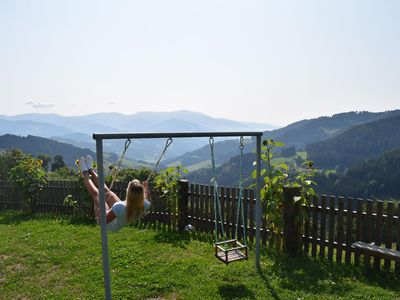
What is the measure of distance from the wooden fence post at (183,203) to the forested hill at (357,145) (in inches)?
6564

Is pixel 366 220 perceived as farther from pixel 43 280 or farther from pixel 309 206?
pixel 43 280

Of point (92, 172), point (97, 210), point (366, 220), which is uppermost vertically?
point (92, 172)

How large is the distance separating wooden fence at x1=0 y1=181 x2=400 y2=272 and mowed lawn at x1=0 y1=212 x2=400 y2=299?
0.45 m

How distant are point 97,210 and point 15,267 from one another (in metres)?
3.16

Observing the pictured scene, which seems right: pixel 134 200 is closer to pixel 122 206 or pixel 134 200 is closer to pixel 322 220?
pixel 122 206

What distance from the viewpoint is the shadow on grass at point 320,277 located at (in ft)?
17.8

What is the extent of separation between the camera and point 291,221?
686 centimetres

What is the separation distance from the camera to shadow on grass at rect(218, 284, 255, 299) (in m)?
5.27

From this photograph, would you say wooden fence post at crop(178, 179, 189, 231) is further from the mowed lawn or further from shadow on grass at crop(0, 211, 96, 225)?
shadow on grass at crop(0, 211, 96, 225)

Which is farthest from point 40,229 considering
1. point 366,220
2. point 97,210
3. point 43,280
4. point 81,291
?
point 366,220

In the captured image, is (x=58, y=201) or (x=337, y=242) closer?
(x=337, y=242)

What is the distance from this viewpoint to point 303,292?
5.34 meters

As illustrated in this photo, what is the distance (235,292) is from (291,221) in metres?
2.09

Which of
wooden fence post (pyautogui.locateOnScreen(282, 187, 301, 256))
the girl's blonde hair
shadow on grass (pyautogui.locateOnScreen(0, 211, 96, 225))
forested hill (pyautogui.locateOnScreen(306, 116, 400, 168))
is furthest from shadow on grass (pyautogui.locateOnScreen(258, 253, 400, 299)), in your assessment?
forested hill (pyautogui.locateOnScreen(306, 116, 400, 168))
